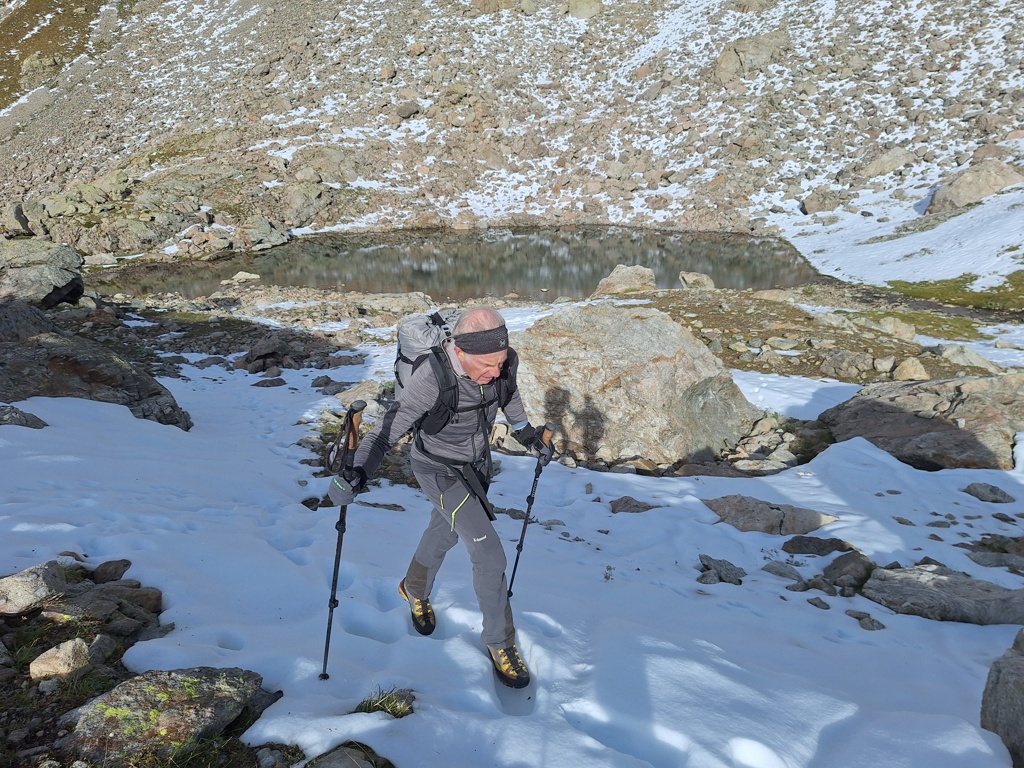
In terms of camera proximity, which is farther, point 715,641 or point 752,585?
point 752,585

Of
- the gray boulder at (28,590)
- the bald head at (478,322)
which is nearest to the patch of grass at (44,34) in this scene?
the gray boulder at (28,590)

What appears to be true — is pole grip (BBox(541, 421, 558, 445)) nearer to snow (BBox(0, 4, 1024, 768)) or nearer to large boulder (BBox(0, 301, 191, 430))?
snow (BBox(0, 4, 1024, 768))

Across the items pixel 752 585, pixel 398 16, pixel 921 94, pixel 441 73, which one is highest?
pixel 398 16

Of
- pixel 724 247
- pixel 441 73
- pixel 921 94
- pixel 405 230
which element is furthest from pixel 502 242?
pixel 921 94

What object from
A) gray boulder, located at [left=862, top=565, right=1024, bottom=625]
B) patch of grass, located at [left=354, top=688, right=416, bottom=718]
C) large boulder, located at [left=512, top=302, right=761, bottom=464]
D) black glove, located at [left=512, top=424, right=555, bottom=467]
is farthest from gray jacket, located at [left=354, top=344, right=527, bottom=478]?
large boulder, located at [left=512, top=302, right=761, bottom=464]

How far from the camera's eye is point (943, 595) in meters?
6.68

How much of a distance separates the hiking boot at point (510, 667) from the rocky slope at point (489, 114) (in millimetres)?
51640

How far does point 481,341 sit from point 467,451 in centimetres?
111

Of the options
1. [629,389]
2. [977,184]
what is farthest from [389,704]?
[977,184]

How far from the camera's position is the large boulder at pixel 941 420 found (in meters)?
10.9

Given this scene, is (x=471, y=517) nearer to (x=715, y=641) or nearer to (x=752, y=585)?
(x=715, y=641)

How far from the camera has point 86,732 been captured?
11.3 feet

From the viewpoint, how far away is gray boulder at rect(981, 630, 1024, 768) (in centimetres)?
390

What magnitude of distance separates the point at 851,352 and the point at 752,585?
42.5 ft
